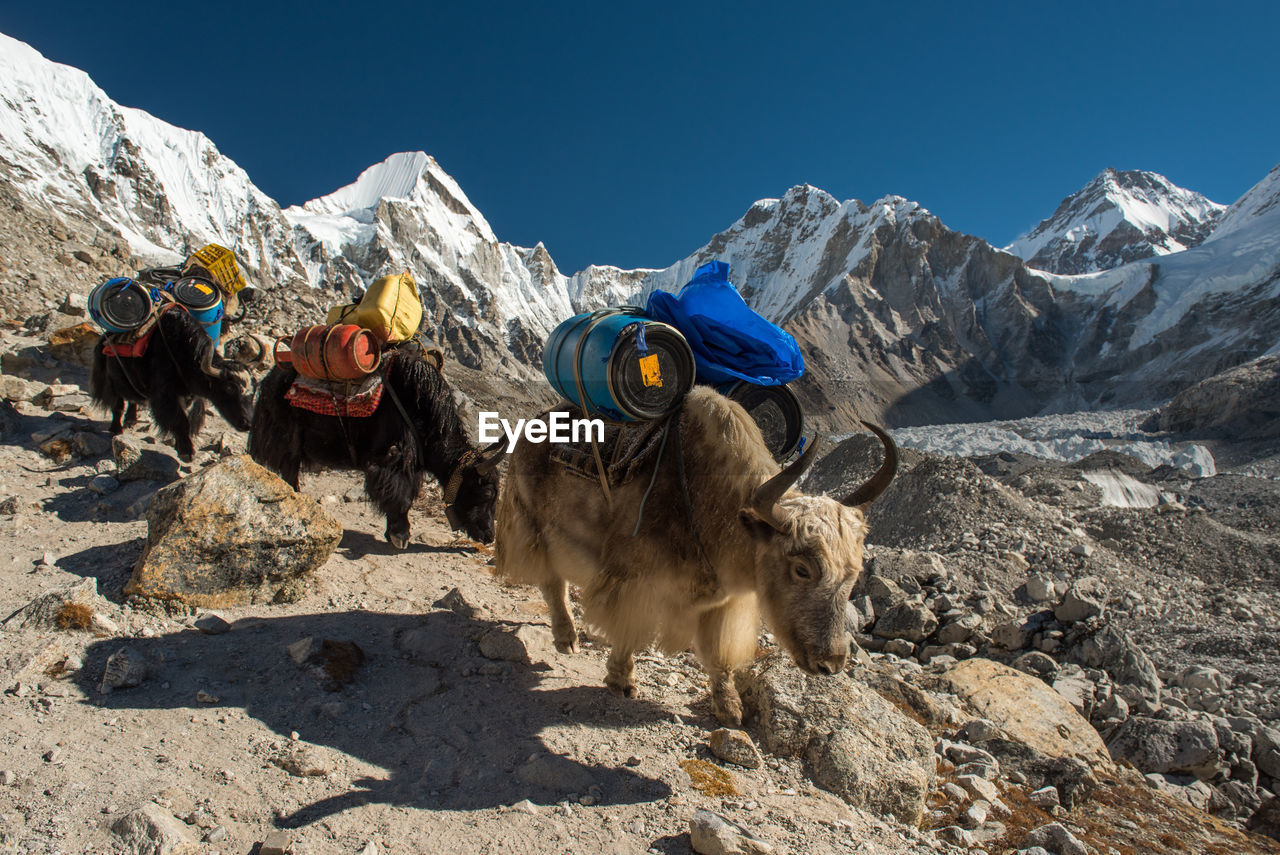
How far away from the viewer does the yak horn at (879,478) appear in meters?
2.16

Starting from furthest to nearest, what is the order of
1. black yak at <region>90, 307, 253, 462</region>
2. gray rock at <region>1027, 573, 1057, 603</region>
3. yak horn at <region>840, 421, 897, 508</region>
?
gray rock at <region>1027, 573, 1057, 603</region> → black yak at <region>90, 307, 253, 462</region> → yak horn at <region>840, 421, 897, 508</region>

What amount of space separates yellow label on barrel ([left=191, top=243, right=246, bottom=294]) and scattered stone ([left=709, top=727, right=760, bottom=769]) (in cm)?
557

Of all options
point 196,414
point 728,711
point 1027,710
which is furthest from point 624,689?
point 196,414

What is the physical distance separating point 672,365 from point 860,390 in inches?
2781

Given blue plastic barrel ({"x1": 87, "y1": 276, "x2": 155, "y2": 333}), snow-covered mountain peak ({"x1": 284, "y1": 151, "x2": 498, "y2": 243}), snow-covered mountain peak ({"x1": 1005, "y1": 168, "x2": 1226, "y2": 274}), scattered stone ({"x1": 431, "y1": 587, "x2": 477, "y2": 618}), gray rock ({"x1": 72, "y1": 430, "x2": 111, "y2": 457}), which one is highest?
snow-covered mountain peak ({"x1": 1005, "y1": 168, "x2": 1226, "y2": 274})

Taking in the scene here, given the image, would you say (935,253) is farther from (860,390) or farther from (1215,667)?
(1215,667)

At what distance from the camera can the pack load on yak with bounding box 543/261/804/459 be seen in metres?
2.67

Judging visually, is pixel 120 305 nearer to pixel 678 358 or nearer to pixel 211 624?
pixel 211 624

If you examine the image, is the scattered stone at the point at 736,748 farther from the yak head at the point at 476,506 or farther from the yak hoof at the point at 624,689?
the yak head at the point at 476,506

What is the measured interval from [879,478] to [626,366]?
3.38 ft

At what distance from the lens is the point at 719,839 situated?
1839 millimetres

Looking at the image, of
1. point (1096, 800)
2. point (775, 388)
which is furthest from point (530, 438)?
point (1096, 800)

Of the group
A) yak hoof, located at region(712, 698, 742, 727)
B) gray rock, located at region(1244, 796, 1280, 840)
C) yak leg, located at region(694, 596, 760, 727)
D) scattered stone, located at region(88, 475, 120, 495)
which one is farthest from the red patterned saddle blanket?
gray rock, located at region(1244, 796, 1280, 840)

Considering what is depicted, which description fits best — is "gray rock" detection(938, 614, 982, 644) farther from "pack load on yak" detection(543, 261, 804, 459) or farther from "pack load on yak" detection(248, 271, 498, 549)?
"pack load on yak" detection(248, 271, 498, 549)
